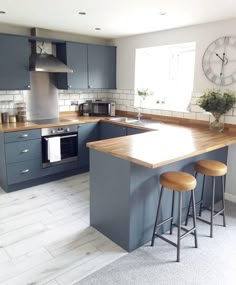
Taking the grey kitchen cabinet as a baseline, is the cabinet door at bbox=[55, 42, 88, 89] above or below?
above

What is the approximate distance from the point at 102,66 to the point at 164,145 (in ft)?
8.38

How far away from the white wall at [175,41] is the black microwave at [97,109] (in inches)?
17.5

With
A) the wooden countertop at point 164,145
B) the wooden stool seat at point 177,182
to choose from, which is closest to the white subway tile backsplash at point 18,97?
the wooden countertop at point 164,145

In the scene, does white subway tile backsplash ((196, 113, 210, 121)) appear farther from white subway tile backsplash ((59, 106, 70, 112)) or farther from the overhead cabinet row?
white subway tile backsplash ((59, 106, 70, 112))

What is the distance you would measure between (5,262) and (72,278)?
615 mm

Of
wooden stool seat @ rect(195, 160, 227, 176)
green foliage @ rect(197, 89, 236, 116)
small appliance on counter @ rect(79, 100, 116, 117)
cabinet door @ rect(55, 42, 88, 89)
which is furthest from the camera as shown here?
small appliance on counter @ rect(79, 100, 116, 117)

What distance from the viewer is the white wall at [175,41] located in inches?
132

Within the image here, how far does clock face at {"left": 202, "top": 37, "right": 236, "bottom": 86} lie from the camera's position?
128 inches

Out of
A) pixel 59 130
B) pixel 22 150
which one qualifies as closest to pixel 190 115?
pixel 59 130

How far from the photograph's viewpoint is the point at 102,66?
4645 millimetres

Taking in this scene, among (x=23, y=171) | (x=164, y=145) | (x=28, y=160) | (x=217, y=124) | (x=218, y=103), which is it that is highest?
(x=218, y=103)

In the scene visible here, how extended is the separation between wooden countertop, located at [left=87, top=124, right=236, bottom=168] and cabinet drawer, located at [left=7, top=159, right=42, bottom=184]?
5.01 feet

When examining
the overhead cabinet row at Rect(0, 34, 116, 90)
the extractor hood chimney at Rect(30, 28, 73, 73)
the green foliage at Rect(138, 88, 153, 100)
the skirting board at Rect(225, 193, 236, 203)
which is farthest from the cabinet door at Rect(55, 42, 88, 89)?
the skirting board at Rect(225, 193, 236, 203)

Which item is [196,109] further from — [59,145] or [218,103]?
[59,145]
